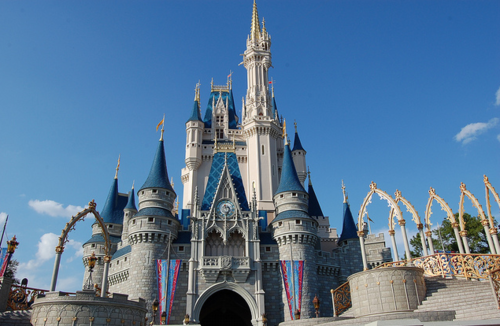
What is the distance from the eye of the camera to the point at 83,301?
1761cm

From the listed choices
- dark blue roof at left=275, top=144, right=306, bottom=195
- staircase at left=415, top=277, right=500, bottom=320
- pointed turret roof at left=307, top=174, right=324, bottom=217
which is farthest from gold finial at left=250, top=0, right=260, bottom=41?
A: staircase at left=415, top=277, right=500, bottom=320

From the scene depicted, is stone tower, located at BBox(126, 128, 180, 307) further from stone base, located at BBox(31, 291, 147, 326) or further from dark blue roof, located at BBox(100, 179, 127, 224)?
stone base, located at BBox(31, 291, 147, 326)

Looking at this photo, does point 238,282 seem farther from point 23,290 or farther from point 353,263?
point 23,290

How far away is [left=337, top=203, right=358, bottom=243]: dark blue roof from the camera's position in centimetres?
3525

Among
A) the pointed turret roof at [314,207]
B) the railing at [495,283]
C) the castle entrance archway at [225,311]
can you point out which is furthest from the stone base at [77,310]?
the pointed turret roof at [314,207]

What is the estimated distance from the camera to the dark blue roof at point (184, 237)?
104 ft

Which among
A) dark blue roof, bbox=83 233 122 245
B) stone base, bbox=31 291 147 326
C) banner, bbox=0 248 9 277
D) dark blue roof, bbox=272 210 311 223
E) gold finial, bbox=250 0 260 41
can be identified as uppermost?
gold finial, bbox=250 0 260 41

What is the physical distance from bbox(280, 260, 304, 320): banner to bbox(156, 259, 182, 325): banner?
7.87 metres

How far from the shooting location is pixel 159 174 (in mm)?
33531

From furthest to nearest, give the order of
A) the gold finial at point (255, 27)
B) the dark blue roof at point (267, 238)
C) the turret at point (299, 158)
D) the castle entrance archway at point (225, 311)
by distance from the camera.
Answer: the gold finial at point (255, 27)
the turret at point (299, 158)
the castle entrance archway at point (225, 311)
the dark blue roof at point (267, 238)

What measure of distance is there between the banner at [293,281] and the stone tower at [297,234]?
335 mm

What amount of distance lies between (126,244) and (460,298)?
25.5 metres

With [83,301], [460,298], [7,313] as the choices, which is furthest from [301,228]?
[7,313]

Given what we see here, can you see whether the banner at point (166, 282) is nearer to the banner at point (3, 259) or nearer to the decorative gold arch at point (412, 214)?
the banner at point (3, 259)
